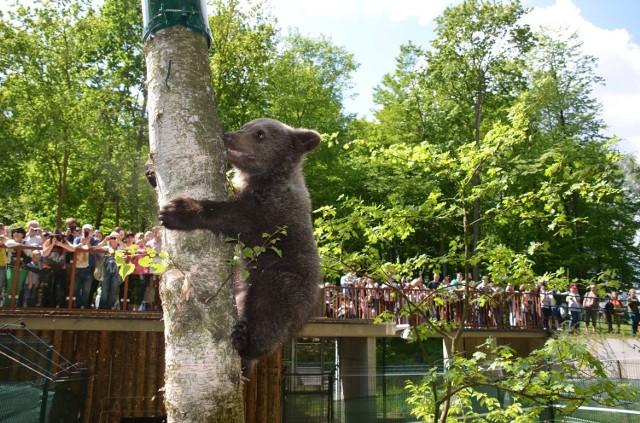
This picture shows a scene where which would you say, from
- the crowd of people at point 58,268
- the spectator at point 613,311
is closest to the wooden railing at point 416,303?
the spectator at point 613,311

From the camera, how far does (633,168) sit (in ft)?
111

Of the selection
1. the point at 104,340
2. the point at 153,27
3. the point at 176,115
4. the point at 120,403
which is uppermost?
the point at 153,27

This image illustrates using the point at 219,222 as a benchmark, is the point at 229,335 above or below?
below

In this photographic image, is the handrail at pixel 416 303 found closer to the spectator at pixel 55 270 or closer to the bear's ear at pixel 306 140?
the spectator at pixel 55 270

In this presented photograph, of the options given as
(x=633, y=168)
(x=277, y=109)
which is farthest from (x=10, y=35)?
(x=633, y=168)

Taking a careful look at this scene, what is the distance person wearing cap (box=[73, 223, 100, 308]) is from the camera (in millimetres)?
10828

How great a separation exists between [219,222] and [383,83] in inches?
1159

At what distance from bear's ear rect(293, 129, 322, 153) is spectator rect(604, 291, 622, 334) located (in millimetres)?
16126

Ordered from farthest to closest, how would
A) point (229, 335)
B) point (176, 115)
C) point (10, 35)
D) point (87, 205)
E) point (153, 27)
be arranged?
point (87, 205) < point (10, 35) < point (153, 27) < point (176, 115) < point (229, 335)

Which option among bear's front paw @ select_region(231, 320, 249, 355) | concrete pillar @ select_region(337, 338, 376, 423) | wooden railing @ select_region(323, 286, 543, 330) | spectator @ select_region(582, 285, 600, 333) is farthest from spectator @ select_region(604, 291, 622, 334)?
bear's front paw @ select_region(231, 320, 249, 355)

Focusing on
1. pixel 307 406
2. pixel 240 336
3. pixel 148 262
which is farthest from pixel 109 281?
pixel 148 262

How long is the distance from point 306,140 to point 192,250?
2.27m

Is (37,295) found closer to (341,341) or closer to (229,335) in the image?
(229,335)

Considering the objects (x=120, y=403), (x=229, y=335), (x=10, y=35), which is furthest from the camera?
(x=10, y=35)
